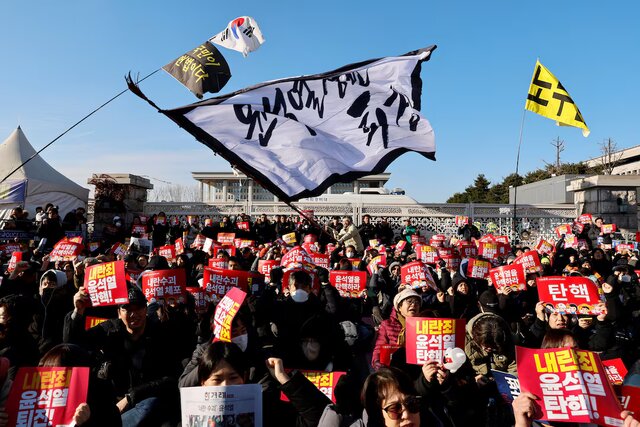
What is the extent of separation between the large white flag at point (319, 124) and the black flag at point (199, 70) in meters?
1.30

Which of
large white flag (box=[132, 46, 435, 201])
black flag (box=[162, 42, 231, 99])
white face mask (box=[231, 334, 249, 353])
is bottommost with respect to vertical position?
white face mask (box=[231, 334, 249, 353])

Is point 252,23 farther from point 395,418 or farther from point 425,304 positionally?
point 395,418

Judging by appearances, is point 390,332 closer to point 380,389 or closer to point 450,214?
point 380,389

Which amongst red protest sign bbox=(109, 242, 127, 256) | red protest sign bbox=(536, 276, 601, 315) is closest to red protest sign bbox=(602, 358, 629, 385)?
red protest sign bbox=(536, 276, 601, 315)

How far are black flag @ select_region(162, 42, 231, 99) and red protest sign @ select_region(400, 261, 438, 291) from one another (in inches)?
168

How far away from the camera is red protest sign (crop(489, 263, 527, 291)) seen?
634 cm

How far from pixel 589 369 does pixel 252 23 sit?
8912mm

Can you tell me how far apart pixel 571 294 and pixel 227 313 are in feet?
11.2

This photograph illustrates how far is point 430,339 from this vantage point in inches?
125

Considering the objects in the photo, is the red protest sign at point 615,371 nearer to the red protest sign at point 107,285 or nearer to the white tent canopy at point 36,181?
the red protest sign at point 107,285

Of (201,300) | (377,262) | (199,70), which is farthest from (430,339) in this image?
(199,70)

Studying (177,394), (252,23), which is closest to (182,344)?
(177,394)

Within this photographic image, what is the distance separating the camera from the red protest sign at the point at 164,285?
17.1 ft

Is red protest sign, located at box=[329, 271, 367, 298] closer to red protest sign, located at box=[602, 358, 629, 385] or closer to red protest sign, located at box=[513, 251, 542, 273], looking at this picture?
red protest sign, located at box=[513, 251, 542, 273]
